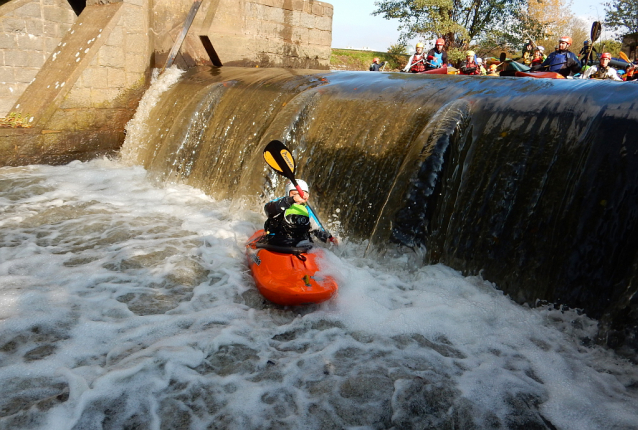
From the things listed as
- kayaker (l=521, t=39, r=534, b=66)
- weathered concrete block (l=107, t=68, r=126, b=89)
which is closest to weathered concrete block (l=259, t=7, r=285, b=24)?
weathered concrete block (l=107, t=68, r=126, b=89)

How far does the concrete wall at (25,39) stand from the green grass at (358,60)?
21.2 metres

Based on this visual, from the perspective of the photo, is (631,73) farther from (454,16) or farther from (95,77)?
(454,16)

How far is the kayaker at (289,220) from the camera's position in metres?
3.94

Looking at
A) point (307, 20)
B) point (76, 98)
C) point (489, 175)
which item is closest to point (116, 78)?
point (76, 98)

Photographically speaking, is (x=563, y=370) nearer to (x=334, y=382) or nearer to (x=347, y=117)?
(x=334, y=382)

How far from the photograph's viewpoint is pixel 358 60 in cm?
3067

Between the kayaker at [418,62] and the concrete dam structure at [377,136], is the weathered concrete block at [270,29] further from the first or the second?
the kayaker at [418,62]

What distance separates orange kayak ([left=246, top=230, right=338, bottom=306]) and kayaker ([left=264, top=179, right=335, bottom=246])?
0.37 feet

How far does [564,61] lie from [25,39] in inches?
396

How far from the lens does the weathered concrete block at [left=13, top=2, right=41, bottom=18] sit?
326 inches

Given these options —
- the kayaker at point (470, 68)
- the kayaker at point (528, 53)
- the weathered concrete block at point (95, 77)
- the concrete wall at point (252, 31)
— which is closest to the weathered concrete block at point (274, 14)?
the concrete wall at point (252, 31)

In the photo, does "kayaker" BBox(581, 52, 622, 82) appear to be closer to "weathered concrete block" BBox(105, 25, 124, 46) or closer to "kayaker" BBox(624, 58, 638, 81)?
"kayaker" BBox(624, 58, 638, 81)

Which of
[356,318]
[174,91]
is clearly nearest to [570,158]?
[356,318]

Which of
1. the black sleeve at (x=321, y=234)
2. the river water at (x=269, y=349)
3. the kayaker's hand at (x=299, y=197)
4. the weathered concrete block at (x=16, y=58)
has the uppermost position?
the weathered concrete block at (x=16, y=58)
